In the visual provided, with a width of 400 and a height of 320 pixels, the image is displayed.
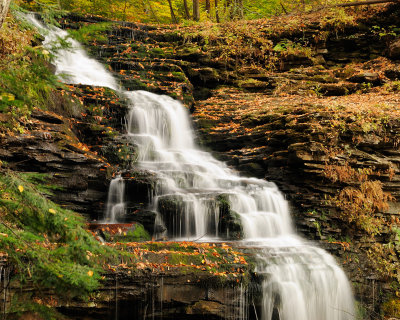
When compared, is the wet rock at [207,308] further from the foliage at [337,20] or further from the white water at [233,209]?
the foliage at [337,20]

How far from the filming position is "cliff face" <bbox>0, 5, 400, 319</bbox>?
271 inches

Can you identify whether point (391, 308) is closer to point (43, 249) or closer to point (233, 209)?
point (233, 209)

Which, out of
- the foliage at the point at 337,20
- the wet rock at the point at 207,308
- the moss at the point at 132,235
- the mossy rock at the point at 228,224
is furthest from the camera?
the foliage at the point at 337,20

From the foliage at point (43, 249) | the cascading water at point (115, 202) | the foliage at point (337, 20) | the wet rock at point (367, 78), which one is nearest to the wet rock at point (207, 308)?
the foliage at point (43, 249)

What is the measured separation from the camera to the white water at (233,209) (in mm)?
5703

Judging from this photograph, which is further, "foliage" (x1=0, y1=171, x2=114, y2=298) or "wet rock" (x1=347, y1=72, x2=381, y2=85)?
"wet rock" (x1=347, y1=72, x2=381, y2=85)

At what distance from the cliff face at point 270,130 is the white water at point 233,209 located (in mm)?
477

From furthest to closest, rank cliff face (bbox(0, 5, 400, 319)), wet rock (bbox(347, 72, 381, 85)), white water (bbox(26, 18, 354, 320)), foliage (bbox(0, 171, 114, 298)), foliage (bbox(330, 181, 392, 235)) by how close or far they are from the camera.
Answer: wet rock (bbox(347, 72, 381, 85))
foliage (bbox(330, 181, 392, 235))
cliff face (bbox(0, 5, 400, 319))
white water (bbox(26, 18, 354, 320))
foliage (bbox(0, 171, 114, 298))

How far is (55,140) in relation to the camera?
709 cm

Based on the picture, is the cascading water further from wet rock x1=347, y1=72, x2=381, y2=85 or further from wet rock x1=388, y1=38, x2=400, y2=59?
wet rock x1=388, y1=38, x2=400, y2=59

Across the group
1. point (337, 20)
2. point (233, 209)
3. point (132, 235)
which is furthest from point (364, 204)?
point (337, 20)

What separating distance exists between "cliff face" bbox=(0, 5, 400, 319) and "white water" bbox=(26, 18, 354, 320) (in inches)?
18.8

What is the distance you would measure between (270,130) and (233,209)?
3.75 meters

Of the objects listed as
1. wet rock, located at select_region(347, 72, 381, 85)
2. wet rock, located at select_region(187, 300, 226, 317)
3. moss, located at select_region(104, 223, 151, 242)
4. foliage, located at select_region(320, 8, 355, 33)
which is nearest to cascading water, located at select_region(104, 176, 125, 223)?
moss, located at select_region(104, 223, 151, 242)
